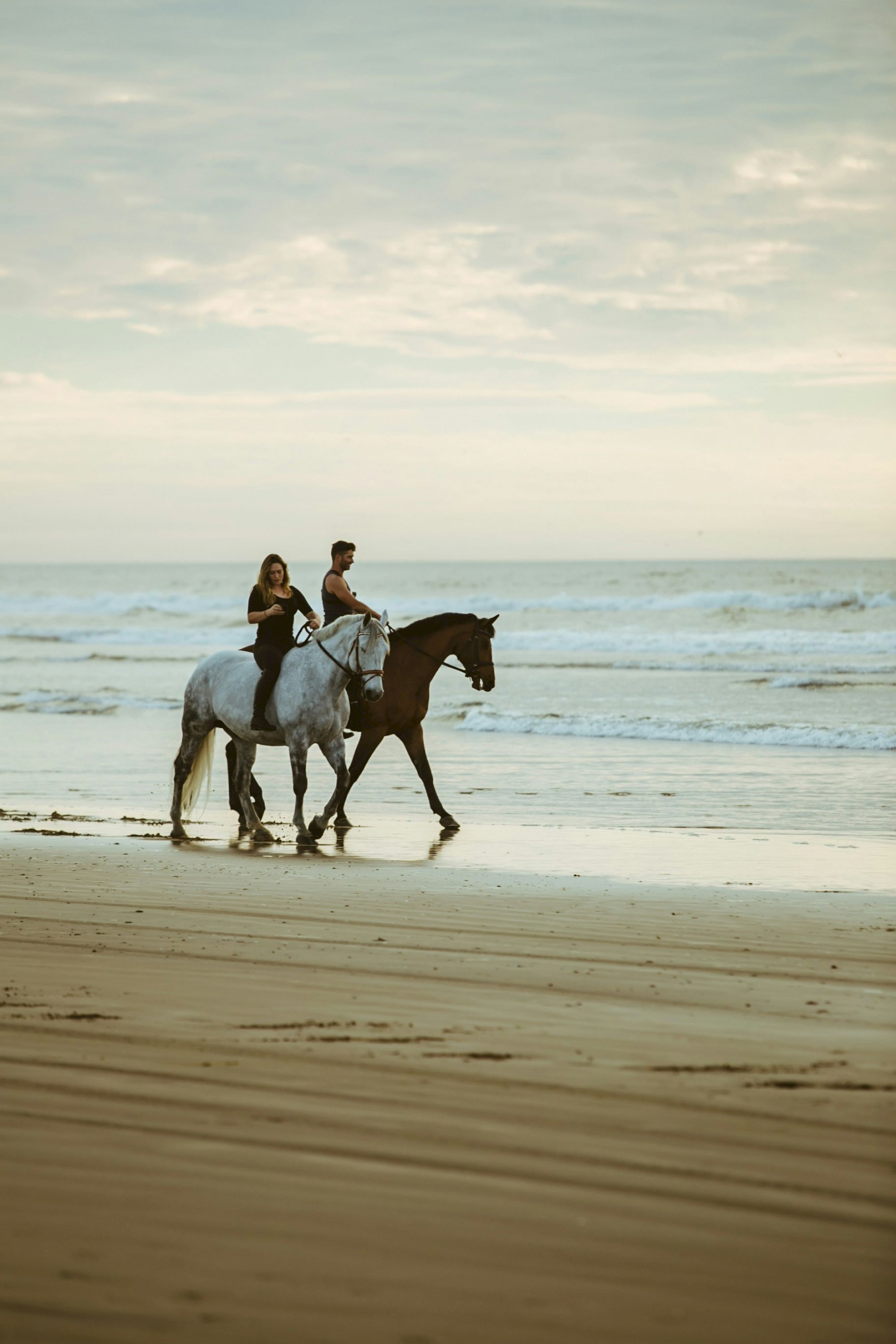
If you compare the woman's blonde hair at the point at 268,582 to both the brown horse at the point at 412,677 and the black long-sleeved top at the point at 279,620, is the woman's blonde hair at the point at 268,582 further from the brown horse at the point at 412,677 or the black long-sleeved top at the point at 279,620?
the brown horse at the point at 412,677

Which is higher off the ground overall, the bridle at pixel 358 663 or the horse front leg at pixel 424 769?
the bridle at pixel 358 663

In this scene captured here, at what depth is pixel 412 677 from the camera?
9875 mm

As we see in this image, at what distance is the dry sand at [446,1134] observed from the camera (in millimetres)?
2352

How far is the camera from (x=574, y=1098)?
133 inches

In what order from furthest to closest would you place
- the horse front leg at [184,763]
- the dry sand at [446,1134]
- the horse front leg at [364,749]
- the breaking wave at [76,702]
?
the breaking wave at [76,702], the horse front leg at [364,749], the horse front leg at [184,763], the dry sand at [446,1134]

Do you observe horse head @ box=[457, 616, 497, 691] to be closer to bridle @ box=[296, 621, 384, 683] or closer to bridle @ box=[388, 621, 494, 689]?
bridle @ box=[388, 621, 494, 689]

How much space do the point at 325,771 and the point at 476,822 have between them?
3.53 m

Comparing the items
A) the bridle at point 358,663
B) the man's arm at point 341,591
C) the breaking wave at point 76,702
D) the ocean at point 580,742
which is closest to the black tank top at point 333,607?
the man's arm at point 341,591

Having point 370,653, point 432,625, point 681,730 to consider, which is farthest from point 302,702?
point 681,730

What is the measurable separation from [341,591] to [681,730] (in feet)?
24.3

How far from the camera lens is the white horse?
29.2 feet

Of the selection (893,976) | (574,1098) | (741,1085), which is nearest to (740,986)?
(893,976)

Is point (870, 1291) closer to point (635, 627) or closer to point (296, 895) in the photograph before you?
point (296, 895)

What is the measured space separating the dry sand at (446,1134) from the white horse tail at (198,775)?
3.70m
